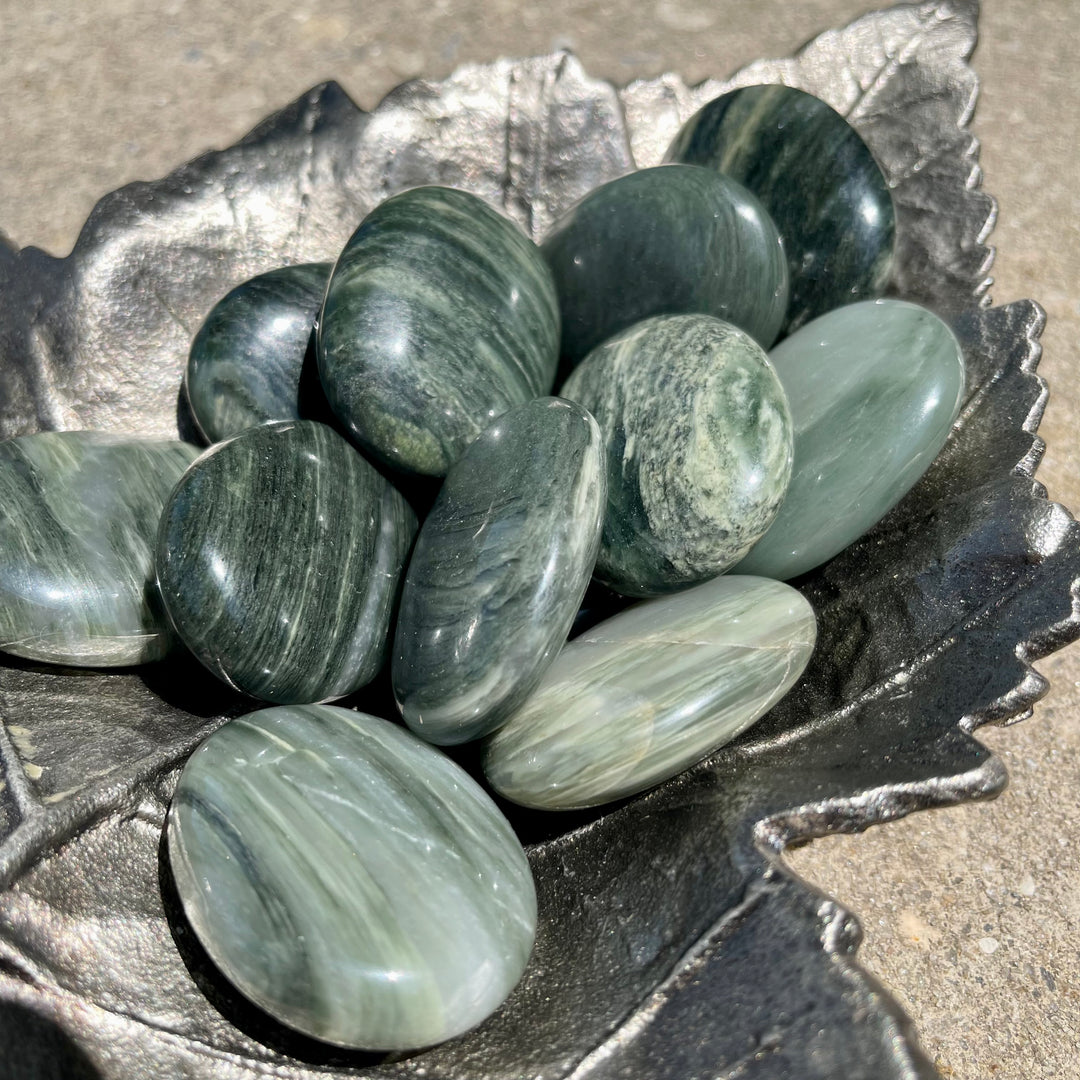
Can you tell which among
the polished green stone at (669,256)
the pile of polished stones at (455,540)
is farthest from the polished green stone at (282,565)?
the polished green stone at (669,256)

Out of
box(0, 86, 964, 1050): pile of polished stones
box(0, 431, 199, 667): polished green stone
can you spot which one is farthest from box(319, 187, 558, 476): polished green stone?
box(0, 431, 199, 667): polished green stone

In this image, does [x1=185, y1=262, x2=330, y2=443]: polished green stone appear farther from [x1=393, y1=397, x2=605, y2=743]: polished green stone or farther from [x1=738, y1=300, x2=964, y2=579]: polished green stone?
[x1=738, y1=300, x2=964, y2=579]: polished green stone

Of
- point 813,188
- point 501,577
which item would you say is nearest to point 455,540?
point 501,577

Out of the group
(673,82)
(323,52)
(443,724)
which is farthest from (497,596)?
(323,52)

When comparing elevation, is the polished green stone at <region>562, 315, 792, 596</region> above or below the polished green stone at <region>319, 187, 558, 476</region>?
below

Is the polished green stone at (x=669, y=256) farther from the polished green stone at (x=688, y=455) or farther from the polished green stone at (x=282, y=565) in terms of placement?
the polished green stone at (x=282, y=565)
